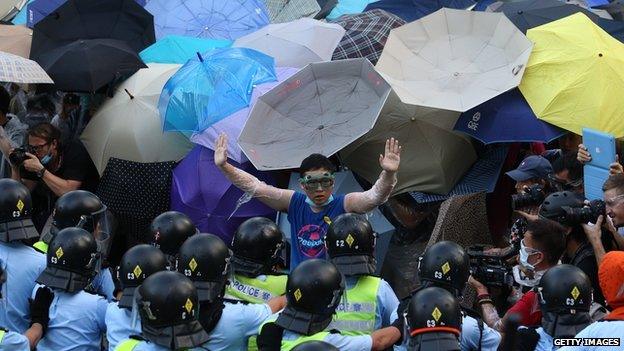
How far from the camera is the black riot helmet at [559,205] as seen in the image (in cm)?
893

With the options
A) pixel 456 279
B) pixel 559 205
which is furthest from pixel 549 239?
pixel 456 279

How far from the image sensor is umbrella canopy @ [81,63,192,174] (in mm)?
11922

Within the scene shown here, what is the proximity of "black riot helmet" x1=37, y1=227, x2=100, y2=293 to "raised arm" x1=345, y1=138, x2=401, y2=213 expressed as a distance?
1.97 meters

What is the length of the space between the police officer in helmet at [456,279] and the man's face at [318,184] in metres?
1.93

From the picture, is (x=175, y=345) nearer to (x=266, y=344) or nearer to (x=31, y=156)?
(x=266, y=344)

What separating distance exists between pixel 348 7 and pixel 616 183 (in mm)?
6478

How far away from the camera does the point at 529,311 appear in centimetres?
805

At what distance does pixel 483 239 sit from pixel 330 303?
12.6 feet

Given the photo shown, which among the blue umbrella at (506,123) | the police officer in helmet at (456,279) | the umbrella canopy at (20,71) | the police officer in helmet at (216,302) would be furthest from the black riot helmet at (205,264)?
the umbrella canopy at (20,71)

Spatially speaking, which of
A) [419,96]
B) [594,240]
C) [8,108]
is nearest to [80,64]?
[8,108]

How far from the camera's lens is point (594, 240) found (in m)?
8.77

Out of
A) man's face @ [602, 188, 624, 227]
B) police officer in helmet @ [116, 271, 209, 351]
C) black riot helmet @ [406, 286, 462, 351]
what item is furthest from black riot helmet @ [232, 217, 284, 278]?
man's face @ [602, 188, 624, 227]

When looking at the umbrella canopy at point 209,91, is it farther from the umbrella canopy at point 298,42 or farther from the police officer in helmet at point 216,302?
the police officer in helmet at point 216,302

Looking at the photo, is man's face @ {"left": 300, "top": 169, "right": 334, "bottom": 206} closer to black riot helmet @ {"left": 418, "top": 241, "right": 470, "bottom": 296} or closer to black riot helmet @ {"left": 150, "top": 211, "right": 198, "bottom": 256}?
black riot helmet @ {"left": 150, "top": 211, "right": 198, "bottom": 256}
